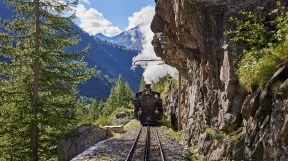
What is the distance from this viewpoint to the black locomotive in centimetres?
3047

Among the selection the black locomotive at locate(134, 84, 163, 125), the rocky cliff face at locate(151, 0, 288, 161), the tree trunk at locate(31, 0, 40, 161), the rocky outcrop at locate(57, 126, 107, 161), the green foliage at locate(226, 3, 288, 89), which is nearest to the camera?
the rocky cliff face at locate(151, 0, 288, 161)

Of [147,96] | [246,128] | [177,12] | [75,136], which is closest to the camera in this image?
[246,128]

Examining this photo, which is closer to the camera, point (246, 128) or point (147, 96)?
point (246, 128)

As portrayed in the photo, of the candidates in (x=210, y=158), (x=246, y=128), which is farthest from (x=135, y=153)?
(x=246, y=128)

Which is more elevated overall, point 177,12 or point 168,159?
point 177,12

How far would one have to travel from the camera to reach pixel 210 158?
10.2m

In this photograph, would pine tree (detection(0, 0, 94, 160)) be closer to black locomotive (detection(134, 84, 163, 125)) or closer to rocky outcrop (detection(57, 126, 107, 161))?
rocky outcrop (detection(57, 126, 107, 161))

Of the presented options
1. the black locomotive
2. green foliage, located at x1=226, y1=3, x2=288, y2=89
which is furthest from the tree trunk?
the black locomotive

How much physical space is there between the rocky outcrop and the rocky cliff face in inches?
283

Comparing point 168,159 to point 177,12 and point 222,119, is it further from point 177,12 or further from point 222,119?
point 177,12

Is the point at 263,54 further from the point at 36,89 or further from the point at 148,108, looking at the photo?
the point at 148,108

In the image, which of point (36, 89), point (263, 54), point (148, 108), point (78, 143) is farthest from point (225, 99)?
point (148, 108)

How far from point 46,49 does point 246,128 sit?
1158 centimetres

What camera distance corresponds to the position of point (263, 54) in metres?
8.12
